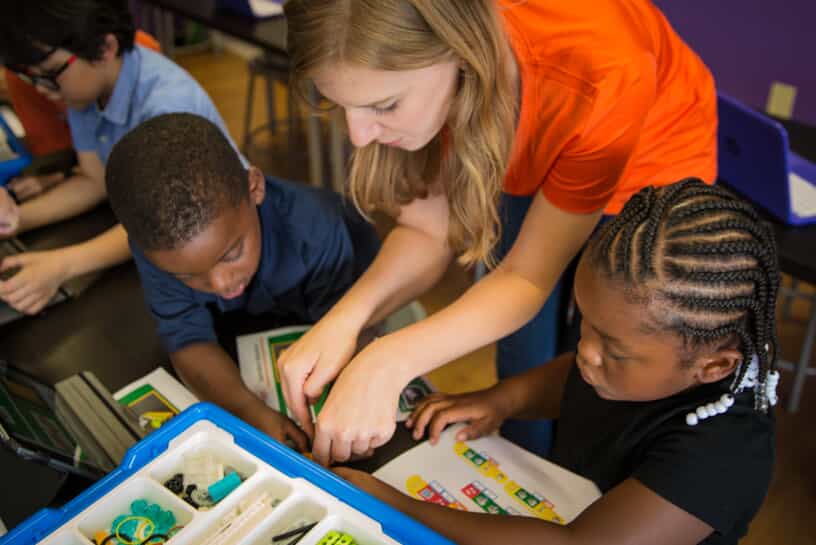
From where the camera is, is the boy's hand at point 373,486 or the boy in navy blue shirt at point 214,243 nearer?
the boy's hand at point 373,486

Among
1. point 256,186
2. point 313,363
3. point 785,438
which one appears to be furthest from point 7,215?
point 785,438

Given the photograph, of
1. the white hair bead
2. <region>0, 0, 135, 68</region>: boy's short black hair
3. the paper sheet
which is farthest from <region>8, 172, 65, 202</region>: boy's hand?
the white hair bead

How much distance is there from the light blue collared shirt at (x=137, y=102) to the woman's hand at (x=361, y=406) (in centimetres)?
69

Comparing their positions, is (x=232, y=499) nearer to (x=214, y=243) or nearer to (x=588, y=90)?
(x=214, y=243)

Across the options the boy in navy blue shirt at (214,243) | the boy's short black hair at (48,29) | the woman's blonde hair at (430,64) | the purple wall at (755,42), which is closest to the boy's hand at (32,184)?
the boy's short black hair at (48,29)

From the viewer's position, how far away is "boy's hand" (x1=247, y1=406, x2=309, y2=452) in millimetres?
888

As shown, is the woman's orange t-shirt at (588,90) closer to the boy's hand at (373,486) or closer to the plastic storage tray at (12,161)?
the boy's hand at (373,486)

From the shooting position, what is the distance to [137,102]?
1332 mm

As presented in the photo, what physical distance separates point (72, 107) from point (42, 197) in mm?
194

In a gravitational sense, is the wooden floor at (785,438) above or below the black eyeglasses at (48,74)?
below

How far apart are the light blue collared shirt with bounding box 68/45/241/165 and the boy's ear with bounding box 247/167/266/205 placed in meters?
0.23

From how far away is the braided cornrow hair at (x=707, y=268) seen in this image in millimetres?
672

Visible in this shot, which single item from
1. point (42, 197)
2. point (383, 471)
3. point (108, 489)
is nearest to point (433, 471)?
point (383, 471)

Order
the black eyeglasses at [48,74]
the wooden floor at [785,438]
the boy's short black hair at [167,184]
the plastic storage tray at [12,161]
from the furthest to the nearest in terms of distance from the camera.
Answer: the wooden floor at [785,438], the plastic storage tray at [12,161], the black eyeglasses at [48,74], the boy's short black hair at [167,184]
